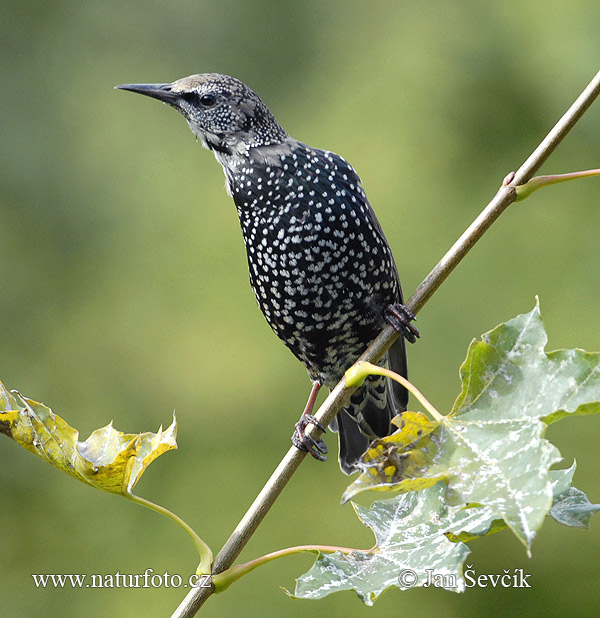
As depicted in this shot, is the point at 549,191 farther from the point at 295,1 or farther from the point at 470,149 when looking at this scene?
the point at 295,1

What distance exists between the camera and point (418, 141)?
16.0 ft

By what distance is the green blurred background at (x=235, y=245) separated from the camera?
4.25 meters

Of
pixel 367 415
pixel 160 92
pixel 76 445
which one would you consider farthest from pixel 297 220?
pixel 76 445

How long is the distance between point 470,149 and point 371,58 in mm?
990

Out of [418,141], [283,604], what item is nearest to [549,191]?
[418,141]

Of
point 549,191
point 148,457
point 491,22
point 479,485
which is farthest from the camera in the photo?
point 491,22

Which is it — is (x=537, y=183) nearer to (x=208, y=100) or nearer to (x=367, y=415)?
(x=208, y=100)

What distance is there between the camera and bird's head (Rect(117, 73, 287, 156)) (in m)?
1.98

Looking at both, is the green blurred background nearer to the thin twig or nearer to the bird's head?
the bird's head

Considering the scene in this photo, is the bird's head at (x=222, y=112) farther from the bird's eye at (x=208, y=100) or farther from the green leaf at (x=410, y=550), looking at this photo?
the green leaf at (x=410, y=550)

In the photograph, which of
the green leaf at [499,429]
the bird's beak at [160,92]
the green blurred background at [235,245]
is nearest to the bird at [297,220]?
the bird's beak at [160,92]

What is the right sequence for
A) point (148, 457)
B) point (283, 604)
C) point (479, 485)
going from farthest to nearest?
point (283, 604)
point (148, 457)
point (479, 485)

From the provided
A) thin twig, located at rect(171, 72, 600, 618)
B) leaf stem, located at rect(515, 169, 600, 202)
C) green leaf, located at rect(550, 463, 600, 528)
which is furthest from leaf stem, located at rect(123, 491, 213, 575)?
leaf stem, located at rect(515, 169, 600, 202)

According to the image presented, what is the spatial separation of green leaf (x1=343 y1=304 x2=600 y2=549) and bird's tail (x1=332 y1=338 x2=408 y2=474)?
126 cm
